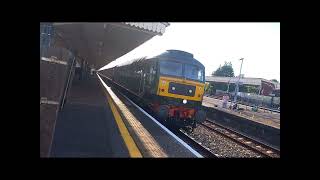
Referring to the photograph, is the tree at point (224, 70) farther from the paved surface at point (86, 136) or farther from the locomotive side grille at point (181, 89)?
the paved surface at point (86, 136)

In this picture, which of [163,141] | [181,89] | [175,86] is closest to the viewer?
[163,141]

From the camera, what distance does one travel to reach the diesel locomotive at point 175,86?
13.9 metres

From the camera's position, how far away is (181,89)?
14188mm

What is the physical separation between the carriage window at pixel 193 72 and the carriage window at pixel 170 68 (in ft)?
1.00

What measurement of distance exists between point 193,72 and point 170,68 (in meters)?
1.05

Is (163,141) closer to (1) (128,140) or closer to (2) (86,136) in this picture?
(1) (128,140)

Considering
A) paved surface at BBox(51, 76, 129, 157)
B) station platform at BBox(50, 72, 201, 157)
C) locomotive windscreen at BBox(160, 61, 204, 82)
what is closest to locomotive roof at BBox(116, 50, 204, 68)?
locomotive windscreen at BBox(160, 61, 204, 82)

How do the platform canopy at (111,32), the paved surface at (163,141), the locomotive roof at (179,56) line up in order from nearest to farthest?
1. the paved surface at (163,141)
2. the platform canopy at (111,32)
3. the locomotive roof at (179,56)

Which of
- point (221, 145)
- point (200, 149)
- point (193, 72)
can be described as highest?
point (193, 72)

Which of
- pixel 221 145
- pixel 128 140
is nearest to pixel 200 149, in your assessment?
pixel 221 145

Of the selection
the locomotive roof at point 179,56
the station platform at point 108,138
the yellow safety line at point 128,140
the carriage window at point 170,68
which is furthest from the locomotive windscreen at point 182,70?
the yellow safety line at point 128,140
